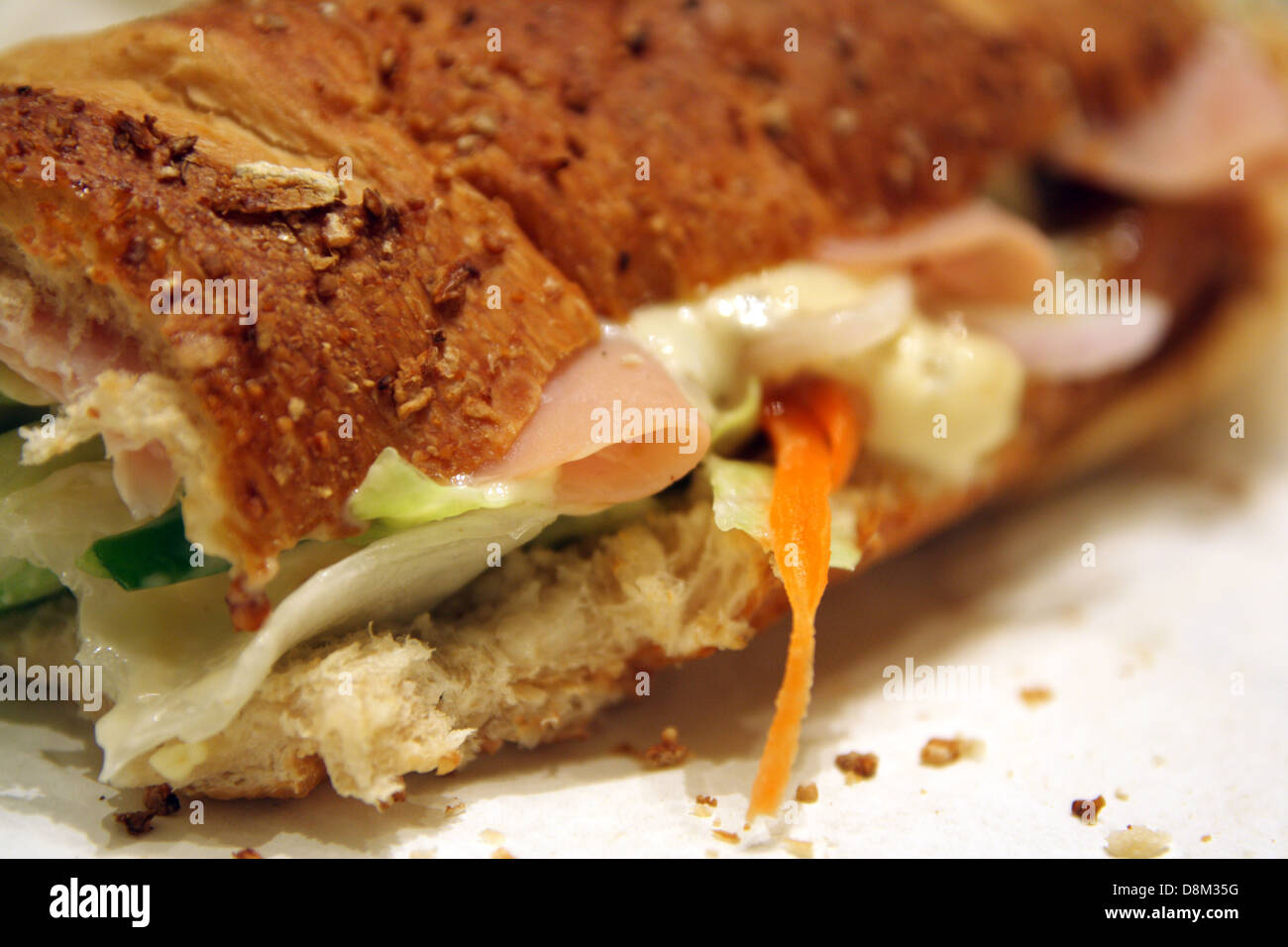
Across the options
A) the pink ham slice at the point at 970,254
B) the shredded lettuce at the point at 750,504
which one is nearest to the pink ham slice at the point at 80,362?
the shredded lettuce at the point at 750,504

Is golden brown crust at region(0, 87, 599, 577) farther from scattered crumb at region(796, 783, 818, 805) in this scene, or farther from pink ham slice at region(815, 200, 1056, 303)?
pink ham slice at region(815, 200, 1056, 303)

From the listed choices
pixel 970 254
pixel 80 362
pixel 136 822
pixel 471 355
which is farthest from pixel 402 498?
pixel 970 254

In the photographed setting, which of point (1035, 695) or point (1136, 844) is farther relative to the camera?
point (1035, 695)

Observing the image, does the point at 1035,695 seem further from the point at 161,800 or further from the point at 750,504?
the point at 161,800

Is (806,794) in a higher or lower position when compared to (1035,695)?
lower

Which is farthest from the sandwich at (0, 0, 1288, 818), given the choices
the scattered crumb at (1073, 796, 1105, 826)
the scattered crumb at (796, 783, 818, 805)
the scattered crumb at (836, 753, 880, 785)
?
the scattered crumb at (1073, 796, 1105, 826)

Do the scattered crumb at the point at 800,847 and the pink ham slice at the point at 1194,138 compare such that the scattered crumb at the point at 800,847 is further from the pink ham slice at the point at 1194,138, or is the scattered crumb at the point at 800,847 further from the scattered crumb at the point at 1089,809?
the pink ham slice at the point at 1194,138

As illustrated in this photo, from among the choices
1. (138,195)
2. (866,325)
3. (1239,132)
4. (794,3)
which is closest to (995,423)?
(866,325)
